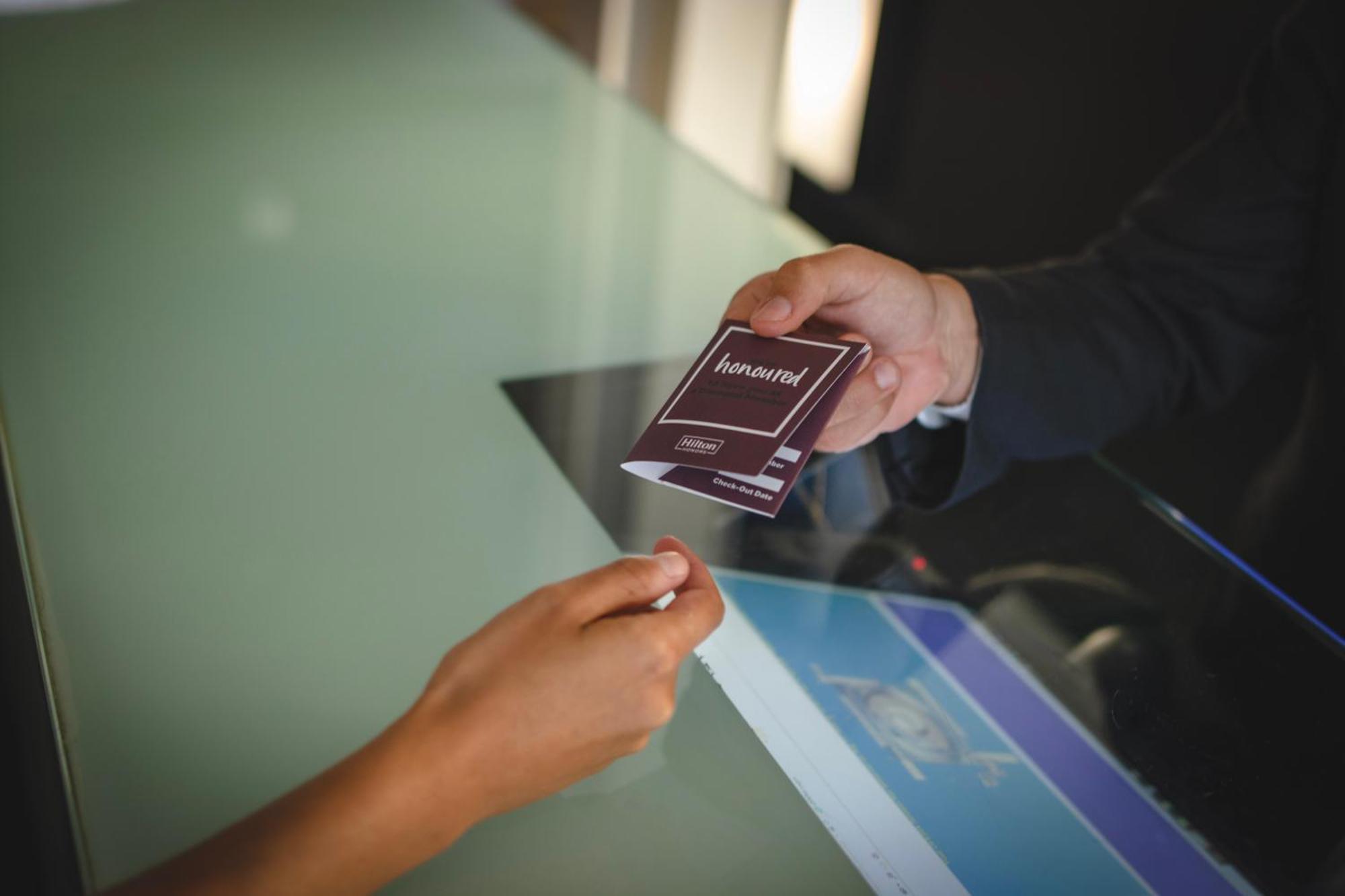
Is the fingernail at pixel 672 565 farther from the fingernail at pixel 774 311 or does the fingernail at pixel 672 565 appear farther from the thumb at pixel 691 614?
the fingernail at pixel 774 311

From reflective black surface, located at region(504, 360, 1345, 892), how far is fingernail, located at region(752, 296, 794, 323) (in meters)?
0.20

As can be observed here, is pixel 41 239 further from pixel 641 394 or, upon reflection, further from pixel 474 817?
pixel 474 817

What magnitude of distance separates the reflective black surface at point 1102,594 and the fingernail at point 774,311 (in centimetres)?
20

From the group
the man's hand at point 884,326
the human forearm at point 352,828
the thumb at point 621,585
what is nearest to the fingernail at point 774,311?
the man's hand at point 884,326

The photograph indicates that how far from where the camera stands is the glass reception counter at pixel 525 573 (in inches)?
26.7

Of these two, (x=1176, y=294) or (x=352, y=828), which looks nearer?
(x=352, y=828)

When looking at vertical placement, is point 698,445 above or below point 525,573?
above

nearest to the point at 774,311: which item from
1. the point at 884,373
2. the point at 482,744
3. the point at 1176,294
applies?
the point at 884,373

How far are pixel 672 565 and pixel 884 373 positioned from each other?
1.23 ft

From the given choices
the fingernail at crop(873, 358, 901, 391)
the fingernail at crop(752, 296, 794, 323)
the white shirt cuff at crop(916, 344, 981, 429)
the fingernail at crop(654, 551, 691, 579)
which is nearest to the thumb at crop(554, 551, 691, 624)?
the fingernail at crop(654, 551, 691, 579)

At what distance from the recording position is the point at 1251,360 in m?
1.24

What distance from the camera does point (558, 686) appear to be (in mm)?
589

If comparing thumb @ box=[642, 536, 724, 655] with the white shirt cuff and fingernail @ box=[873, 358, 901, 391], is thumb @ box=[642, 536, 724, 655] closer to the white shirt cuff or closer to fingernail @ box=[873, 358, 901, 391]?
fingernail @ box=[873, 358, 901, 391]

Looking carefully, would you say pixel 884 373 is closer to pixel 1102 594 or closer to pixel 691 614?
pixel 1102 594
